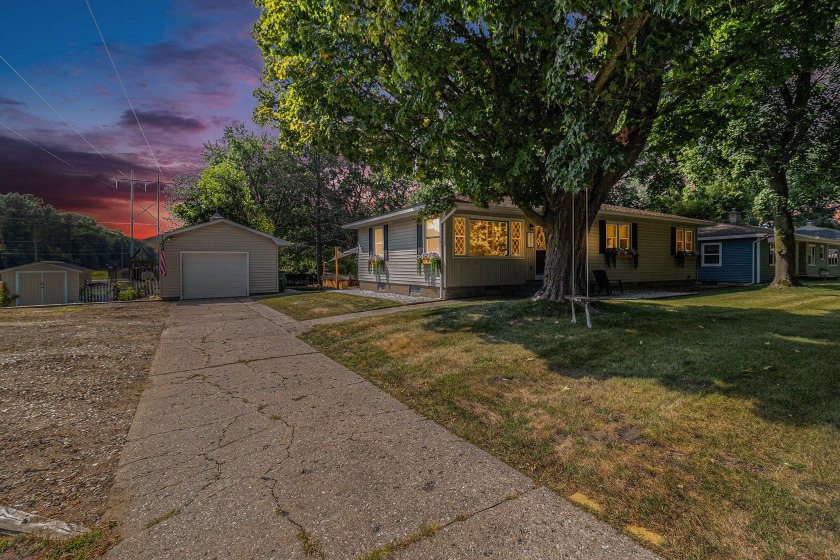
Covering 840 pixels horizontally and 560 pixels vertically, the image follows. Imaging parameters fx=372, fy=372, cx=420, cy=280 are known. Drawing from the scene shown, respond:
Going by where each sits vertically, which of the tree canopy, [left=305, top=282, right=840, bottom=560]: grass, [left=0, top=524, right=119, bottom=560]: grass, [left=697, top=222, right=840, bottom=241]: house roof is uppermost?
the tree canopy

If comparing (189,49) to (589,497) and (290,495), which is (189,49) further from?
→ (589,497)

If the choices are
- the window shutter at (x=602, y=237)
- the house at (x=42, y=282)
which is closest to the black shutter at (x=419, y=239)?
the window shutter at (x=602, y=237)

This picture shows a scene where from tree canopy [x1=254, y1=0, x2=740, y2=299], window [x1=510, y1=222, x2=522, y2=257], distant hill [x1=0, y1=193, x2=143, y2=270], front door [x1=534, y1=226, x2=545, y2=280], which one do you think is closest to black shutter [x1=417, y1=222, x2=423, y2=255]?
window [x1=510, y1=222, x2=522, y2=257]

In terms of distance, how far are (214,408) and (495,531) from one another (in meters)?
3.06

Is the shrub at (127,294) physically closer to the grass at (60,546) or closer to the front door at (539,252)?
the front door at (539,252)

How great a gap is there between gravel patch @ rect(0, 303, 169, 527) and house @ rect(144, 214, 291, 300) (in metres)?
8.86

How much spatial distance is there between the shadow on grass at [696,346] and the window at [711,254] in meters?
13.7

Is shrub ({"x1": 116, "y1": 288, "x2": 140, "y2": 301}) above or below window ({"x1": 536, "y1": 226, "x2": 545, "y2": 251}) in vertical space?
below

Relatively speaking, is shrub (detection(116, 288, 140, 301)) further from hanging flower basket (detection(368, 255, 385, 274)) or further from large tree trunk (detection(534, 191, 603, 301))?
large tree trunk (detection(534, 191, 603, 301))

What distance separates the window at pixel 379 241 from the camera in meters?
15.9

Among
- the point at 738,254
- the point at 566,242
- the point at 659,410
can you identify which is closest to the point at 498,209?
the point at 566,242

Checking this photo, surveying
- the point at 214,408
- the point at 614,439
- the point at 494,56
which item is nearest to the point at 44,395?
the point at 214,408

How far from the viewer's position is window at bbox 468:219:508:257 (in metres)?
12.7

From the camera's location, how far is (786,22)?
21.0ft
